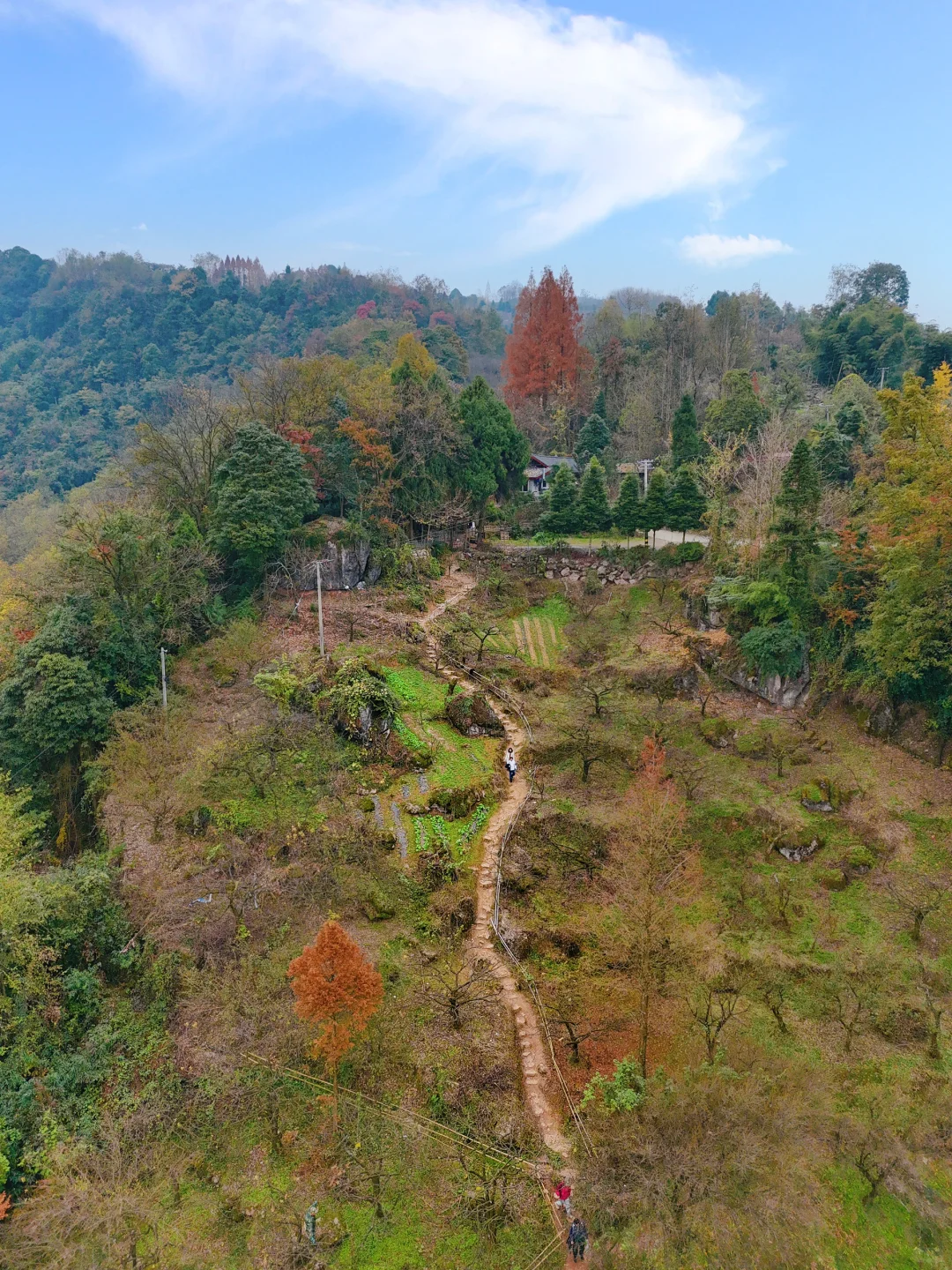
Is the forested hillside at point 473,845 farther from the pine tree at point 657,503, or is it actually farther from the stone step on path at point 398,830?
the pine tree at point 657,503

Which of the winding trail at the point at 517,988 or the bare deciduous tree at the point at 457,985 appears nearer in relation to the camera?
the winding trail at the point at 517,988

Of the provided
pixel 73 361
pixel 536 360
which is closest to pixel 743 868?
pixel 536 360

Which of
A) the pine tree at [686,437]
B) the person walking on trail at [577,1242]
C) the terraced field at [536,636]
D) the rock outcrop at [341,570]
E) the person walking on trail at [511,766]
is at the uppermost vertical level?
the pine tree at [686,437]

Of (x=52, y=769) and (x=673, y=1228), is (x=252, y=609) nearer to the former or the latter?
(x=52, y=769)

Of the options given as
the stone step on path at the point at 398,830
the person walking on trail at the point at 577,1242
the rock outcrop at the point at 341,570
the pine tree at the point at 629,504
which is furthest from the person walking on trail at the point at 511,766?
the pine tree at the point at 629,504

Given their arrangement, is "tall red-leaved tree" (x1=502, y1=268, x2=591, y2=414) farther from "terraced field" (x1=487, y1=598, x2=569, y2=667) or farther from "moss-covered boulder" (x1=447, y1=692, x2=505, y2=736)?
"moss-covered boulder" (x1=447, y1=692, x2=505, y2=736)

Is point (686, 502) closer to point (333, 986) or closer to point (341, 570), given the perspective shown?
point (341, 570)

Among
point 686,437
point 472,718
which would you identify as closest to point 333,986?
point 472,718
